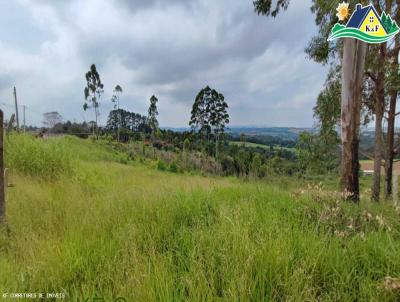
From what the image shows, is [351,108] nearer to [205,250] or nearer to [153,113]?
[205,250]

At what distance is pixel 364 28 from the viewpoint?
13.5ft

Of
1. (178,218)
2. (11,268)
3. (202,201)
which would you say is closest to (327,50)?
(202,201)

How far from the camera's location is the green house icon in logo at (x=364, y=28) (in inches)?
159

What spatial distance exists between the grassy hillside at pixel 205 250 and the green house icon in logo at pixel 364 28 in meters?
2.42

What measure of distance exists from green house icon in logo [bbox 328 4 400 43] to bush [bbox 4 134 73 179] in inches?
Answer: 254

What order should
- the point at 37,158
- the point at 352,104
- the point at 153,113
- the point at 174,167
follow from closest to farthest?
1. the point at 352,104
2. the point at 37,158
3. the point at 174,167
4. the point at 153,113

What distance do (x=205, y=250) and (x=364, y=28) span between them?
13.6 ft

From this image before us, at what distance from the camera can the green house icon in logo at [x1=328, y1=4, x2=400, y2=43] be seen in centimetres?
404

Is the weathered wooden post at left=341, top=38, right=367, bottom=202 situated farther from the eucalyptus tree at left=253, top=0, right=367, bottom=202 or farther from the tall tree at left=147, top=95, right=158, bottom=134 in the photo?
Result: the tall tree at left=147, top=95, right=158, bottom=134

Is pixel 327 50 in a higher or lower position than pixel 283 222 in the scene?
higher

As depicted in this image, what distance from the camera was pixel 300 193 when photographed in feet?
11.5

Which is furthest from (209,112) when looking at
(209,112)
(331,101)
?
(331,101)

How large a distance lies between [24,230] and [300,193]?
130 inches

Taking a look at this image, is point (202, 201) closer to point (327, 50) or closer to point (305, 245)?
point (305, 245)
